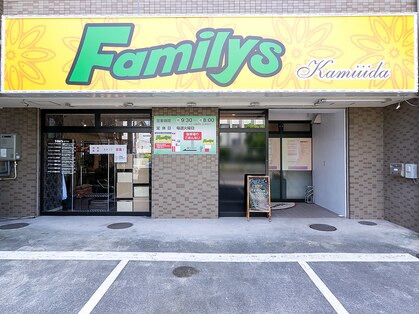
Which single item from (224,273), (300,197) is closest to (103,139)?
(224,273)

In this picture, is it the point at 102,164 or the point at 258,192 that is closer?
the point at 258,192

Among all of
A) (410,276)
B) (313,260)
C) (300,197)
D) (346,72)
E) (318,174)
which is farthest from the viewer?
(300,197)

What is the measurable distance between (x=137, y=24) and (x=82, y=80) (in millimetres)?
1794

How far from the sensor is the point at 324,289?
371 cm

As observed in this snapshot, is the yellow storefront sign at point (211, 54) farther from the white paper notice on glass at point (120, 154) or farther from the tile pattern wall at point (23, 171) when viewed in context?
the white paper notice on glass at point (120, 154)

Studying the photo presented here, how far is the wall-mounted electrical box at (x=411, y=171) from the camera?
6250 mm

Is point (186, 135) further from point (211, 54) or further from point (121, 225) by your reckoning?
point (121, 225)

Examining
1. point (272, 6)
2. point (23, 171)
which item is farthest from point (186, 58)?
point (23, 171)

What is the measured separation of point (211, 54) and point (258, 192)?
3848 millimetres

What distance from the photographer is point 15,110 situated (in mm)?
7766

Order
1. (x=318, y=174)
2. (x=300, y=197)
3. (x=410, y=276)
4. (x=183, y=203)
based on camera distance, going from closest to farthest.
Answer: (x=410, y=276)
(x=183, y=203)
(x=318, y=174)
(x=300, y=197)

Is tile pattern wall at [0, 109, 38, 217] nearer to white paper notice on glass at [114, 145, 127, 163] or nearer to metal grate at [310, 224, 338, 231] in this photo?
white paper notice on glass at [114, 145, 127, 163]

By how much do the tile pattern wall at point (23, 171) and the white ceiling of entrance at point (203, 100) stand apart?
16.1 inches

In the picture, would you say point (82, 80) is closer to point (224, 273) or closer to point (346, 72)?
point (224, 273)
